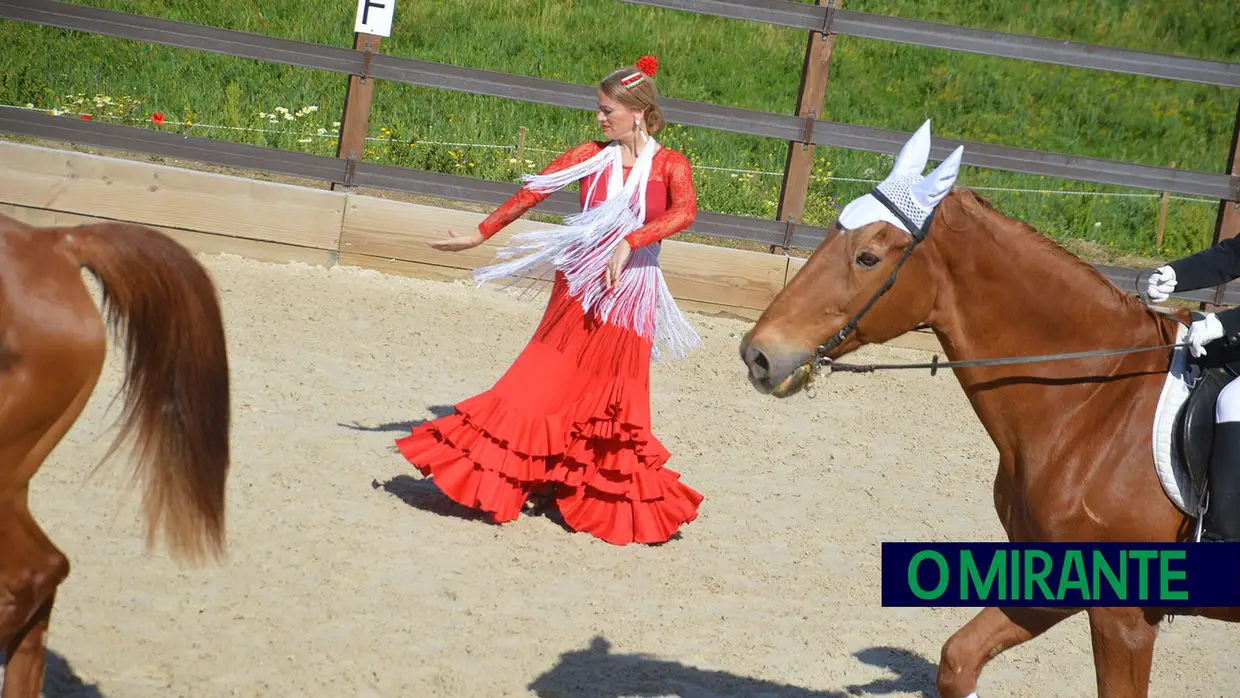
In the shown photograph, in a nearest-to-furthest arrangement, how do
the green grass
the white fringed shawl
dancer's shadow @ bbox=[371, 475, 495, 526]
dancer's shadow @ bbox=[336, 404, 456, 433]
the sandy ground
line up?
the sandy ground → the white fringed shawl → dancer's shadow @ bbox=[371, 475, 495, 526] → dancer's shadow @ bbox=[336, 404, 456, 433] → the green grass

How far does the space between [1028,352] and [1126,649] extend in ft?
2.72

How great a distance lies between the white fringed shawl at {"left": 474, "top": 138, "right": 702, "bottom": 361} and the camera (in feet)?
17.0

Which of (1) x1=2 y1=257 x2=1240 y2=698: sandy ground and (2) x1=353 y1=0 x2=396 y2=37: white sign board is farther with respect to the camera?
(2) x1=353 y1=0 x2=396 y2=37: white sign board

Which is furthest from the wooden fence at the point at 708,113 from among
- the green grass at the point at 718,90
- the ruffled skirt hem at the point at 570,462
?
the ruffled skirt hem at the point at 570,462

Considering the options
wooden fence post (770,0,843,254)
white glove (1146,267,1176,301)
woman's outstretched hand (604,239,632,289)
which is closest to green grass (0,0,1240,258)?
wooden fence post (770,0,843,254)

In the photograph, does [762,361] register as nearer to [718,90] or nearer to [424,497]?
[424,497]

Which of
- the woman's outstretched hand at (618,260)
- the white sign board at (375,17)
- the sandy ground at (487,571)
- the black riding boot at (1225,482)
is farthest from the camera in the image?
the white sign board at (375,17)

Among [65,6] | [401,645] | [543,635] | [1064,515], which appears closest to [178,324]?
[401,645]

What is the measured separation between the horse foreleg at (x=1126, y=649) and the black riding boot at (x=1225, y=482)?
30 cm

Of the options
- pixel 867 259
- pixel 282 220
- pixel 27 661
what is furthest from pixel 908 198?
pixel 282 220

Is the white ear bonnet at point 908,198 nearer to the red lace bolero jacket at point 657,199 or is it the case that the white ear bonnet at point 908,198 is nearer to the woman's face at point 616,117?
the red lace bolero jacket at point 657,199

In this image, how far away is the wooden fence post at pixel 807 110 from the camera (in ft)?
29.3

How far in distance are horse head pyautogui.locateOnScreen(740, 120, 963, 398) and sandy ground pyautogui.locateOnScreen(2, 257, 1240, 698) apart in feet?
4.18

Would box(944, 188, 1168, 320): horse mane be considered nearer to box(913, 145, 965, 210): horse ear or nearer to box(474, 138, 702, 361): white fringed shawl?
box(913, 145, 965, 210): horse ear
